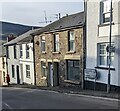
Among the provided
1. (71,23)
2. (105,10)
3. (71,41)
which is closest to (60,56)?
(71,41)

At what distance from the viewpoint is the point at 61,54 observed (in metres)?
24.4

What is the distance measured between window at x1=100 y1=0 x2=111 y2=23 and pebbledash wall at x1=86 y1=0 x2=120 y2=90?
0.97 feet

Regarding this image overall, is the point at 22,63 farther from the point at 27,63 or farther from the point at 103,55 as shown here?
the point at 103,55

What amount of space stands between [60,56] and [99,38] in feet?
20.1

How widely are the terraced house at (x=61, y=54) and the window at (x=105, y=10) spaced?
7.80 feet

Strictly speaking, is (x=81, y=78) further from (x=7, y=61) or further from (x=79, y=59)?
(x=7, y=61)

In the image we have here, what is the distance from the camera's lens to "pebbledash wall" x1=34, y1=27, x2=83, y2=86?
2164cm

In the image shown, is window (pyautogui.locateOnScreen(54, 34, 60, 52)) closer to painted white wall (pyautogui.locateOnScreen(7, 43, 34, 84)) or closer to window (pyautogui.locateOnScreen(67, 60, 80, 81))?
window (pyautogui.locateOnScreen(67, 60, 80, 81))

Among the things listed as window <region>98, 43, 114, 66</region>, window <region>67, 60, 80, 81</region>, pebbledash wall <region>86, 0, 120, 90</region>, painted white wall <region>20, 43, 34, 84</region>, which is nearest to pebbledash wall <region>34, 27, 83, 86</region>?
window <region>67, 60, 80, 81</region>

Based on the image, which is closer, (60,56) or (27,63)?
(60,56)

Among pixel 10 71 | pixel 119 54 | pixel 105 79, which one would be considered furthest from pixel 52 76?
pixel 10 71

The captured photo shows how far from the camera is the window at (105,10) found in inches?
729

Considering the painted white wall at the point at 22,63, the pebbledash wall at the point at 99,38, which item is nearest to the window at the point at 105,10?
the pebbledash wall at the point at 99,38

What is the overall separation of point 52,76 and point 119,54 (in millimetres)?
10267
